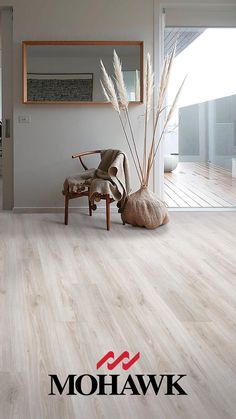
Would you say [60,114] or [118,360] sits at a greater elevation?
[60,114]

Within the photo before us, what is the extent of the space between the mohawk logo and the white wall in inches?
149

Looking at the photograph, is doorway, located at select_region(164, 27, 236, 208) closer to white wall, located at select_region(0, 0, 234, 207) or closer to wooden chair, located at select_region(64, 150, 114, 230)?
white wall, located at select_region(0, 0, 234, 207)

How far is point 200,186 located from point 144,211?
1.37 m

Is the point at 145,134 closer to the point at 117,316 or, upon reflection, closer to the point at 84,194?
the point at 84,194

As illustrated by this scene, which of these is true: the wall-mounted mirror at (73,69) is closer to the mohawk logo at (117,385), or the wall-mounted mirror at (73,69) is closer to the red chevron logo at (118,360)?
the red chevron logo at (118,360)

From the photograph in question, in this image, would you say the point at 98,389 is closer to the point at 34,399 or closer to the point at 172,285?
the point at 34,399

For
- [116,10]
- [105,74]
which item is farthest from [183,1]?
[105,74]

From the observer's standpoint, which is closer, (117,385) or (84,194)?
(117,385)

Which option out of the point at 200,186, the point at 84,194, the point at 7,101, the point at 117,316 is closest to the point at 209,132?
the point at 200,186

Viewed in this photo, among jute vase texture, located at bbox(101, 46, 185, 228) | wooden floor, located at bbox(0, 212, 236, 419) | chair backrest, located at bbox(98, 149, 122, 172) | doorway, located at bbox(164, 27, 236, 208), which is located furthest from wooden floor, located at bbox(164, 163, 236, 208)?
wooden floor, located at bbox(0, 212, 236, 419)

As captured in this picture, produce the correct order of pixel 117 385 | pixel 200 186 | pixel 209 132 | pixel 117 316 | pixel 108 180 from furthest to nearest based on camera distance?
pixel 200 186 → pixel 209 132 → pixel 108 180 → pixel 117 316 → pixel 117 385

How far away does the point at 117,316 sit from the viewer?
8.63 feet

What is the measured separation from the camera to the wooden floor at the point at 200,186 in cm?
589

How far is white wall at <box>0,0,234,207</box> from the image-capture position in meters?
5.51
